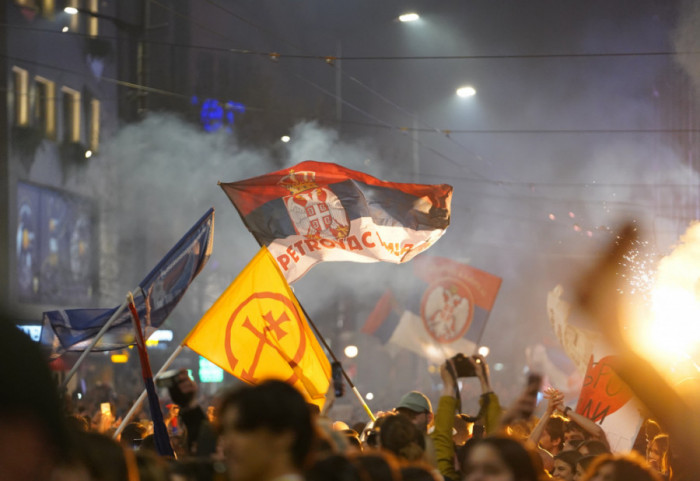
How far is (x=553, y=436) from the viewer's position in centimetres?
728

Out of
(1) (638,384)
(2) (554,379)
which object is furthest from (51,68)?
(1) (638,384)

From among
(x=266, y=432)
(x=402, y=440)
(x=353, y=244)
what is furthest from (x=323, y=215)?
(x=266, y=432)

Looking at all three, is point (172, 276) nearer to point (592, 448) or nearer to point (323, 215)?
point (323, 215)

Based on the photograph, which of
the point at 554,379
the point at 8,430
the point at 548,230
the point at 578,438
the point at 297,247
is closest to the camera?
the point at 8,430

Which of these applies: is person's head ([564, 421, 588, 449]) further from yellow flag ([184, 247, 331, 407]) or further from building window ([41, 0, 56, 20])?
building window ([41, 0, 56, 20])

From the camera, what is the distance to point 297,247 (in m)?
9.75

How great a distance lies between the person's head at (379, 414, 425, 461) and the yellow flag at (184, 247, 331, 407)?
3.61 m

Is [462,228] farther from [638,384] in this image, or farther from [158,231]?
[638,384]

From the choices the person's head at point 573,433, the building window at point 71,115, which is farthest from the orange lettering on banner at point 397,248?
the building window at point 71,115

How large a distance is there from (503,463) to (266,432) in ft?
3.28

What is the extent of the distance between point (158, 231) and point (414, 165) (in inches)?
336

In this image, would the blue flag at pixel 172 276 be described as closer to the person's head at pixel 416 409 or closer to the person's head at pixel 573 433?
the person's head at pixel 416 409

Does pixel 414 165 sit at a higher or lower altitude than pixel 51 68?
lower

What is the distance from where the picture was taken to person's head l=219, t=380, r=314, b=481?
255 centimetres
